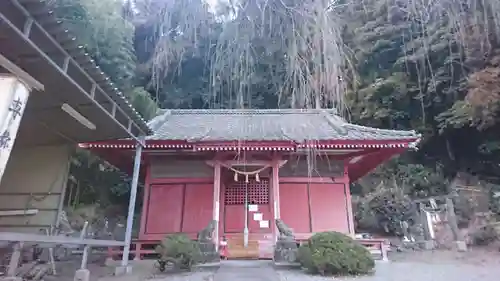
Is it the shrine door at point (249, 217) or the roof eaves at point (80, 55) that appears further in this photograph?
the shrine door at point (249, 217)

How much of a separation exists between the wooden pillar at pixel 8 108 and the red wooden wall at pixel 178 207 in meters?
5.38

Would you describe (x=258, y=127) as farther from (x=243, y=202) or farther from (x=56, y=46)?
(x=56, y=46)

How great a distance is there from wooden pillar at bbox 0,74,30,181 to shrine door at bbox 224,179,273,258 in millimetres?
5667

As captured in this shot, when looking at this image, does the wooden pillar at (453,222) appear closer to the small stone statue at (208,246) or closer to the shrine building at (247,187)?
the shrine building at (247,187)

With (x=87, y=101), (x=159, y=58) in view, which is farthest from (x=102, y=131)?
(x=159, y=58)

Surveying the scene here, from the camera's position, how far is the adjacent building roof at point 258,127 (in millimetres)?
7445

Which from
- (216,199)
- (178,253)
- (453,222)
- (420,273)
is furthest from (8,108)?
(453,222)

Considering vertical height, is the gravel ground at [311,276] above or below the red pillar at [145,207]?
below

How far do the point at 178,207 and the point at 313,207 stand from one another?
3.40 meters

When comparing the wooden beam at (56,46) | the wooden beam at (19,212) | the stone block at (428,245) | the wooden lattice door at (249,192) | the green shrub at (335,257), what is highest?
the wooden beam at (56,46)

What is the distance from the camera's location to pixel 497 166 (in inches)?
612

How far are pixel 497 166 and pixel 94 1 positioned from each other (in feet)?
54.0

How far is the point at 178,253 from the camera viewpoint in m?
6.47

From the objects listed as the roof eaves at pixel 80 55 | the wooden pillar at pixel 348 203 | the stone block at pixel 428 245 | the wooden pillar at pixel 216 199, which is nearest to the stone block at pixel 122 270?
the wooden pillar at pixel 216 199
